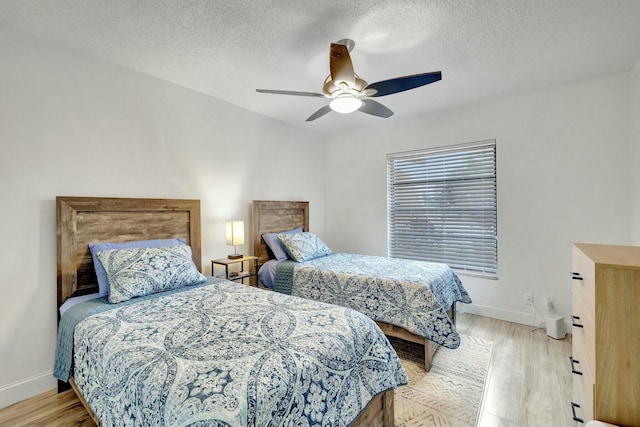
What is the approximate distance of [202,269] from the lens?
3.08 meters

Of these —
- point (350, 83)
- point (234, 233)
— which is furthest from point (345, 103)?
point (234, 233)

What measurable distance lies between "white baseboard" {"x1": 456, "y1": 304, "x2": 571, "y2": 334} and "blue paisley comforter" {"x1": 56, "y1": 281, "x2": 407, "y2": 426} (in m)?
2.32

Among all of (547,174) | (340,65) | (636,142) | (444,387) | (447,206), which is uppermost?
(340,65)

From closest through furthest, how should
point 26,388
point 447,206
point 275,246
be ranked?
point 26,388 < point 275,246 < point 447,206

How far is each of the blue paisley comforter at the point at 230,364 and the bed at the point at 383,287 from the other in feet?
2.60

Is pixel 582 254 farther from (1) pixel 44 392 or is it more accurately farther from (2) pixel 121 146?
(1) pixel 44 392

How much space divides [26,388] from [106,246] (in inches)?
42.2

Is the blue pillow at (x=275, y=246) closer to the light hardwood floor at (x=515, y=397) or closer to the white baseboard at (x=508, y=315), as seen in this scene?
the light hardwood floor at (x=515, y=397)

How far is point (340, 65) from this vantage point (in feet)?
6.21

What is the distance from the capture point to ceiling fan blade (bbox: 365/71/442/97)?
1.92 m

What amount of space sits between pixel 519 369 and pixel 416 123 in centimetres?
295

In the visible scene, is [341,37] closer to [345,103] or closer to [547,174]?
[345,103]

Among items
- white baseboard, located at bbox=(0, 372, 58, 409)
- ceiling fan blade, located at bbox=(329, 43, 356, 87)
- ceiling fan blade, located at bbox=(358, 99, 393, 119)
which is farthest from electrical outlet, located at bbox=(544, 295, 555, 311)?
white baseboard, located at bbox=(0, 372, 58, 409)

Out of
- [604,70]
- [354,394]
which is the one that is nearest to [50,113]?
[354,394]
